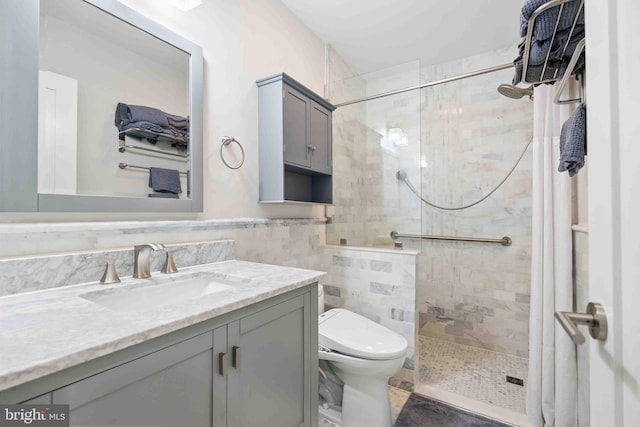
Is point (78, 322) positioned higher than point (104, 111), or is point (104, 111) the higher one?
point (104, 111)

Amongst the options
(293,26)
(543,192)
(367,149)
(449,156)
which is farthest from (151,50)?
(449,156)

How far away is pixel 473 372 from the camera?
2109 mm

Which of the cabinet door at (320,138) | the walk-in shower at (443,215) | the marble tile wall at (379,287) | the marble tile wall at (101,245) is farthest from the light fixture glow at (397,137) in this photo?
the marble tile wall at (101,245)

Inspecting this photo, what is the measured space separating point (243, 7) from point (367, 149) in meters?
1.27

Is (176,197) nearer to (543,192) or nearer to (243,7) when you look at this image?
(243,7)

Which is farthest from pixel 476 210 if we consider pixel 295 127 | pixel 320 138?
pixel 295 127

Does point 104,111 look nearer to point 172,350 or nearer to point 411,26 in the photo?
point 172,350

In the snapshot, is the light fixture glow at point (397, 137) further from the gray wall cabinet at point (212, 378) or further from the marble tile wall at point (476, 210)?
the gray wall cabinet at point (212, 378)

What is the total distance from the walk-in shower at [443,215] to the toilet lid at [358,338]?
1.07ft

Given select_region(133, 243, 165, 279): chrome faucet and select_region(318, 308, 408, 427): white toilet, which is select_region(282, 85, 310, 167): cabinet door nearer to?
select_region(133, 243, 165, 279): chrome faucet

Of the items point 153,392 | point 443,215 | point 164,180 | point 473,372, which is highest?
point 164,180

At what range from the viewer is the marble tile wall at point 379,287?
73.0 inches

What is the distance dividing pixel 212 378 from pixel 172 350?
0.15 metres

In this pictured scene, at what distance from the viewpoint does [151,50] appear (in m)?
1.21
